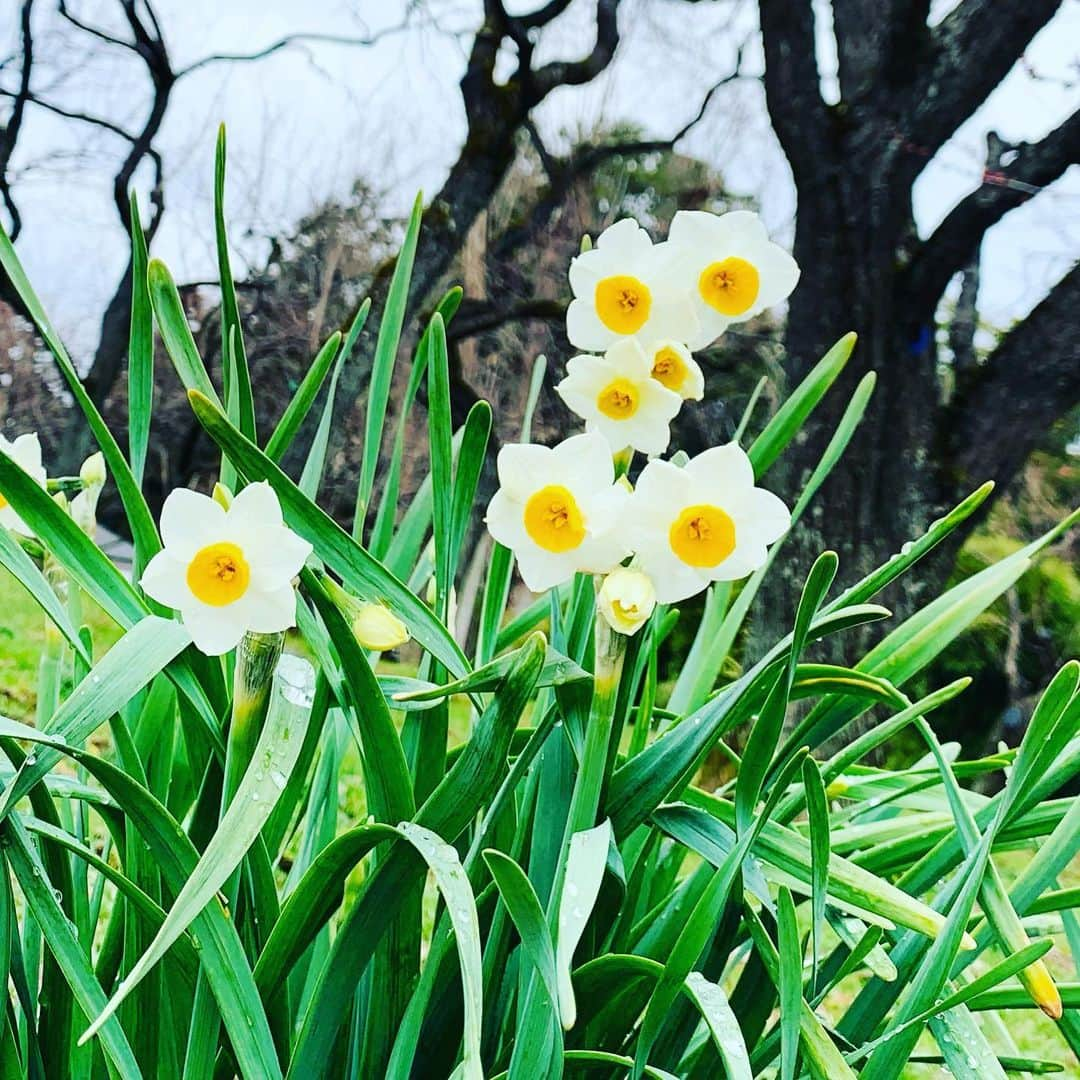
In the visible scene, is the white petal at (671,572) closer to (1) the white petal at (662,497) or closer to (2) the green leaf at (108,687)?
(1) the white petal at (662,497)

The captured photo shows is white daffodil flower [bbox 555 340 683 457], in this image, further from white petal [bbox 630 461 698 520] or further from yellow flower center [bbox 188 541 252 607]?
yellow flower center [bbox 188 541 252 607]

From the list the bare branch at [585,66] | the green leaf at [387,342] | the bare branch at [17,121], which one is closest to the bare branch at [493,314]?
the bare branch at [585,66]

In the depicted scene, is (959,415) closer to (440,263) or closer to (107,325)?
(440,263)

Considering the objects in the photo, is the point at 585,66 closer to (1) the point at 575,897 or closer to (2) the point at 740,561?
(2) the point at 740,561

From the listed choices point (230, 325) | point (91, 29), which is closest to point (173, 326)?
point (230, 325)

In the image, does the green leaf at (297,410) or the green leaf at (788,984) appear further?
the green leaf at (297,410)

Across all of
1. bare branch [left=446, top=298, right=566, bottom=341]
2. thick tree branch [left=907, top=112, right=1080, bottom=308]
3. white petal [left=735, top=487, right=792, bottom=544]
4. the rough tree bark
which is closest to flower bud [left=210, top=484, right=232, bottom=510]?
white petal [left=735, top=487, right=792, bottom=544]

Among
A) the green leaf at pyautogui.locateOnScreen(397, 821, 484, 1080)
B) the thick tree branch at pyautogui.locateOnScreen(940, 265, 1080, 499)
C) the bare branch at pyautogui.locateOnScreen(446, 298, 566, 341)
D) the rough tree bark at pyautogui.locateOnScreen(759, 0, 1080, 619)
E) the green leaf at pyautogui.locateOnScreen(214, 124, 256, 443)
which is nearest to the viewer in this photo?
the green leaf at pyautogui.locateOnScreen(397, 821, 484, 1080)
